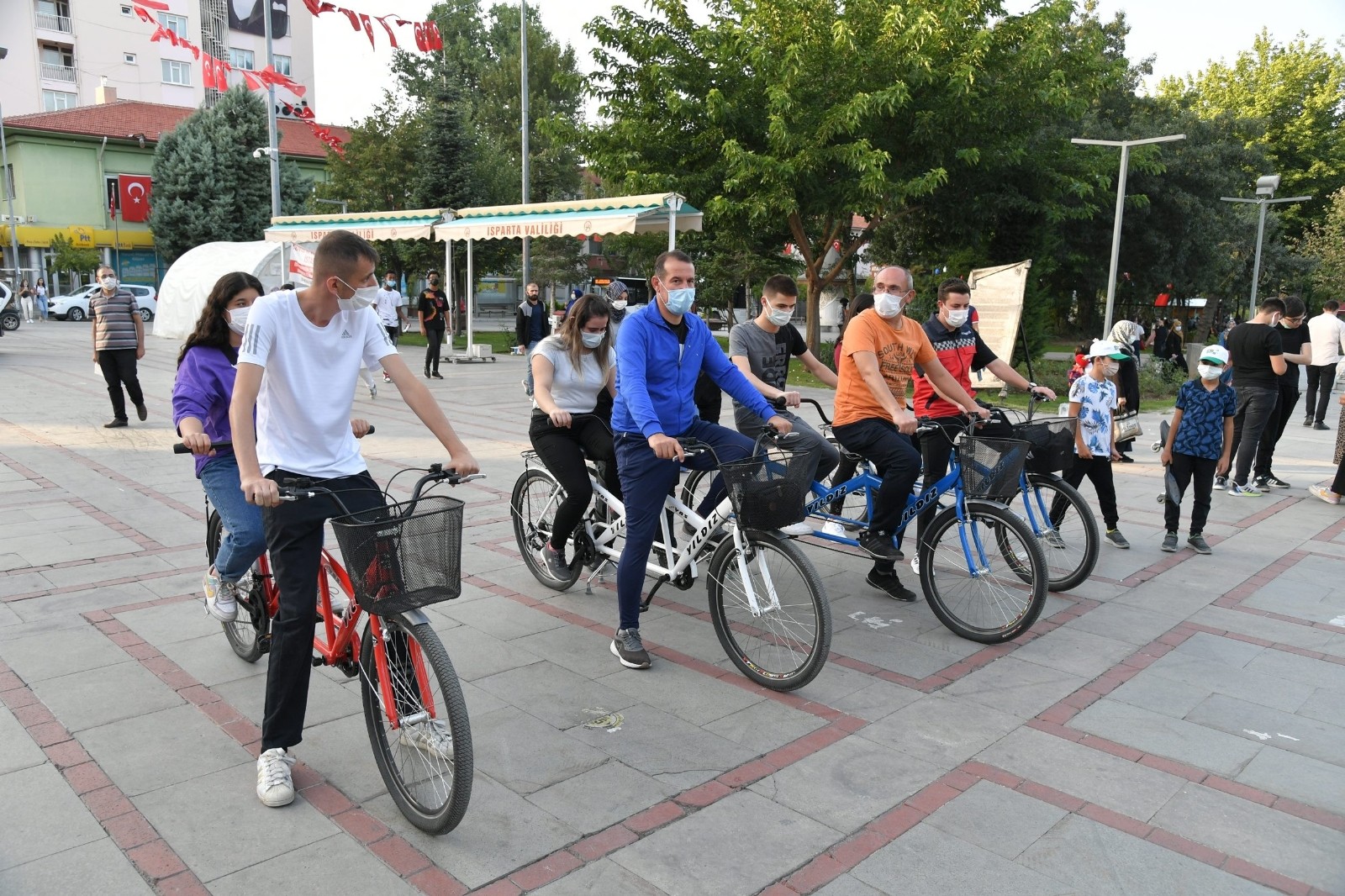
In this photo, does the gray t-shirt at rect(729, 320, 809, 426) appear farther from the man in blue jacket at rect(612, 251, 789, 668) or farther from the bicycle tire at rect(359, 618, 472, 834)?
the bicycle tire at rect(359, 618, 472, 834)

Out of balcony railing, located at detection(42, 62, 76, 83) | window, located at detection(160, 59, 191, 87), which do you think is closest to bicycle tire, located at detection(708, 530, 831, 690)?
A: balcony railing, located at detection(42, 62, 76, 83)

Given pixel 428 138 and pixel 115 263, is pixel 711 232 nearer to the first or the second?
pixel 428 138

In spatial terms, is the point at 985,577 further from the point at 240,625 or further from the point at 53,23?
the point at 53,23

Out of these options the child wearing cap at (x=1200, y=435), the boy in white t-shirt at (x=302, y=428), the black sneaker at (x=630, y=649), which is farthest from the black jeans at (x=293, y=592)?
the child wearing cap at (x=1200, y=435)

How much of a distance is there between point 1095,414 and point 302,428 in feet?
18.0

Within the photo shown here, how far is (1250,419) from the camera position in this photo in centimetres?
941

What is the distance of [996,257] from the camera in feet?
75.2

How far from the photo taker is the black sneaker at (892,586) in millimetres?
5879

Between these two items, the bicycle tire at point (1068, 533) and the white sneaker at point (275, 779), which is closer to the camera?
the white sneaker at point (275, 779)

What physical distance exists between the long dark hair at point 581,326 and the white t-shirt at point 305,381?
2.00m

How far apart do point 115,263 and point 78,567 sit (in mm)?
47066

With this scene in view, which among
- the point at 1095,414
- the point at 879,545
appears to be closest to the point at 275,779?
the point at 879,545

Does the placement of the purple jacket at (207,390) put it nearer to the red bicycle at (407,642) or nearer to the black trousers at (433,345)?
the red bicycle at (407,642)

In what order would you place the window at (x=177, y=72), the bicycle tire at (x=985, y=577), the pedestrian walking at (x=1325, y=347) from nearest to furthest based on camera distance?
the bicycle tire at (x=985, y=577)
the pedestrian walking at (x=1325, y=347)
the window at (x=177, y=72)
